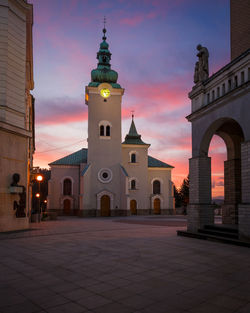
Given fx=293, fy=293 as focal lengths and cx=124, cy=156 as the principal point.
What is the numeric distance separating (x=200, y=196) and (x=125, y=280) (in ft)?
29.7

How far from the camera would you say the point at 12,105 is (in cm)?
1794

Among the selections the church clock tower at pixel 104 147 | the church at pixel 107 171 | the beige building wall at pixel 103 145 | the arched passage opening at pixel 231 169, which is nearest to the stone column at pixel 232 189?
the arched passage opening at pixel 231 169

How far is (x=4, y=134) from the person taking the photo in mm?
16906

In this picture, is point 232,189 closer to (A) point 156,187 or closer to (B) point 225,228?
(B) point 225,228

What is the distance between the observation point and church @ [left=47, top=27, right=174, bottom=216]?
3941cm

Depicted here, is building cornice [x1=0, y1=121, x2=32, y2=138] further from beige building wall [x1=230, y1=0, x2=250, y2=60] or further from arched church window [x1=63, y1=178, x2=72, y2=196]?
arched church window [x1=63, y1=178, x2=72, y2=196]

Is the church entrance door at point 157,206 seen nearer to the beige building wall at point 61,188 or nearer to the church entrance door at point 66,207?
the beige building wall at point 61,188

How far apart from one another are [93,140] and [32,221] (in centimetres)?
1633

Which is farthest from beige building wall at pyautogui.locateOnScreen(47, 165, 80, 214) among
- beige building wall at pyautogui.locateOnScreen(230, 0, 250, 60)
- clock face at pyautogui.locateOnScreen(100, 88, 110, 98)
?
beige building wall at pyautogui.locateOnScreen(230, 0, 250, 60)

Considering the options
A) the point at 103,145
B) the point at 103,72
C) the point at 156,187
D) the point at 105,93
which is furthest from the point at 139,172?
the point at 103,72

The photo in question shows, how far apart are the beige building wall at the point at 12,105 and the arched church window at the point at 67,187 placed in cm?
2512

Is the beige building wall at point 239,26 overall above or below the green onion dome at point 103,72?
below

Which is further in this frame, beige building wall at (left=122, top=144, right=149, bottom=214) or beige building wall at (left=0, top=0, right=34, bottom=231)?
beige building wall at (left=122, top=144, right=149, bottom=214)

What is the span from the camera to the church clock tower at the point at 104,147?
39.3 metres
